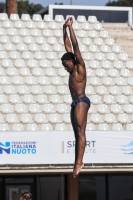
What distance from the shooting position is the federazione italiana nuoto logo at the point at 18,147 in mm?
14203

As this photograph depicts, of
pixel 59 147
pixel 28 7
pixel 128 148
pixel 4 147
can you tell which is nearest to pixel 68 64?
pixel 4 147

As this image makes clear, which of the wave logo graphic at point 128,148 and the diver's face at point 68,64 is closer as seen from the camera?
the diver's face at point 68,64

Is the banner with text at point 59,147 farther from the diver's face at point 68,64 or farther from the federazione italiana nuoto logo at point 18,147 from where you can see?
the diver's face at point 68,64

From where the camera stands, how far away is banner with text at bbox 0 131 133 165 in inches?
563

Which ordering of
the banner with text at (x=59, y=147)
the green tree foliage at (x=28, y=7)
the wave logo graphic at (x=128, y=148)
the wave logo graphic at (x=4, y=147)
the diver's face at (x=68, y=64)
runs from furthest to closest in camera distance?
the green tree foliage at (x=28, y=7), the wave logo graphic at (x=128, y=148), the banner with text at (x=59, y=147), the wave logo graphic at (x=4, y=147), the diver's face at (x=68, y=64)

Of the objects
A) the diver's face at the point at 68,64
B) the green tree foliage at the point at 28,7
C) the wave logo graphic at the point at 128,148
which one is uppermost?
the green tree foliage at the point at 28,7

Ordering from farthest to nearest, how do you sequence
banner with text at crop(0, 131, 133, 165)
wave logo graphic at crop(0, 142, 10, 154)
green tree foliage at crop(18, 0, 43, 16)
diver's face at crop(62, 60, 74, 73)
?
green tree foliage at crop(18, 0, 43, 16), banner with text at crop(0, 131, 133, 165), wave logo graphic at crop(0, 142, 10, 154), diver's face at crop(62, 60, 74, 73)

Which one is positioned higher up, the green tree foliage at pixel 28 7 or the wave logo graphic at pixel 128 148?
the green tree foliage at pixel 28 7

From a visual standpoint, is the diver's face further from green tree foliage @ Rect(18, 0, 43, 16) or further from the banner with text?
green tree foliage @ Rect(18, 0, 43, 16)

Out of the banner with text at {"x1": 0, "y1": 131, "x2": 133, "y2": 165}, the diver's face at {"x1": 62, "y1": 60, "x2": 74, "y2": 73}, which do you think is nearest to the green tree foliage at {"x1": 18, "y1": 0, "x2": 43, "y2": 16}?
the banner with text at {"x1": 0, "y1": 131, "x2": 133, "y2": 165}

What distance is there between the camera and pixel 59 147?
1448cm

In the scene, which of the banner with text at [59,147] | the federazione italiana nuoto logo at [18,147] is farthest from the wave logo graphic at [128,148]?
the federazione italiana nuoto logo at [18,147]

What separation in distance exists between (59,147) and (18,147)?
0.94 m

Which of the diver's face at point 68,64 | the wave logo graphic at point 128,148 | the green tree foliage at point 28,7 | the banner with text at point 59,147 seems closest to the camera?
the diver's face at point 68,64
